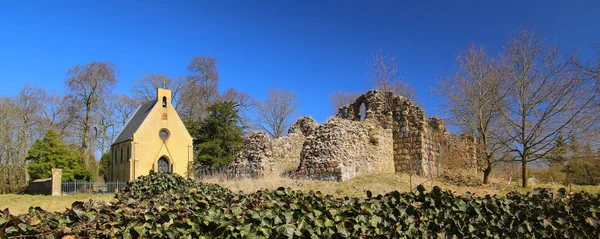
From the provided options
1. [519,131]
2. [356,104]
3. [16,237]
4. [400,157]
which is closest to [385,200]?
[16,237]

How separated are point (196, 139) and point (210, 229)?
32934 millimetres

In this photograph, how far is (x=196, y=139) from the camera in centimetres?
3494

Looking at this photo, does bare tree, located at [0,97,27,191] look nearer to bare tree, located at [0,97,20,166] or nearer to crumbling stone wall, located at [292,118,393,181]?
bare tree, located at [0,97,20,166]

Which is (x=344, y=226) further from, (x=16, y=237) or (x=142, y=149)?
(x=142, y=149)

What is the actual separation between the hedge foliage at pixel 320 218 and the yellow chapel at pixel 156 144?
31.3m

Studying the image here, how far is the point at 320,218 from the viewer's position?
336 centimetres

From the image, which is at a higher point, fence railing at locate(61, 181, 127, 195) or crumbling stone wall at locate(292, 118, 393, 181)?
crumbling stone wall at locate(292, 118, 393, 181)

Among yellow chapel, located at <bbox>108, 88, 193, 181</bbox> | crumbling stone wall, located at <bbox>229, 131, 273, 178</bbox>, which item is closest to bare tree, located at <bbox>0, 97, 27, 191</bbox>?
yellow chapel, located at <bbox>108, 88, 193, 181</bbox>

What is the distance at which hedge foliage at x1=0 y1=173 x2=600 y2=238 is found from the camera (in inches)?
118

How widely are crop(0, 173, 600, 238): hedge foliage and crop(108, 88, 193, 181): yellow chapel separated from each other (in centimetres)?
3128

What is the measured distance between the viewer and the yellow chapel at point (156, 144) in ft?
112

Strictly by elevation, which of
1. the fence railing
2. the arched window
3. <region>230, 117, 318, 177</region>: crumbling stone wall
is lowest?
the fence railing

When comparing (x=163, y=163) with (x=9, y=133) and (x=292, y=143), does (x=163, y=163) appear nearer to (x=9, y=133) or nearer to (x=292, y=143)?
(x=9, y=133)

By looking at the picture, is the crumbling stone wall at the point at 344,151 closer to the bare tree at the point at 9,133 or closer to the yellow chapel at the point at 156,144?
the yellow chapel at the point at 156,144
